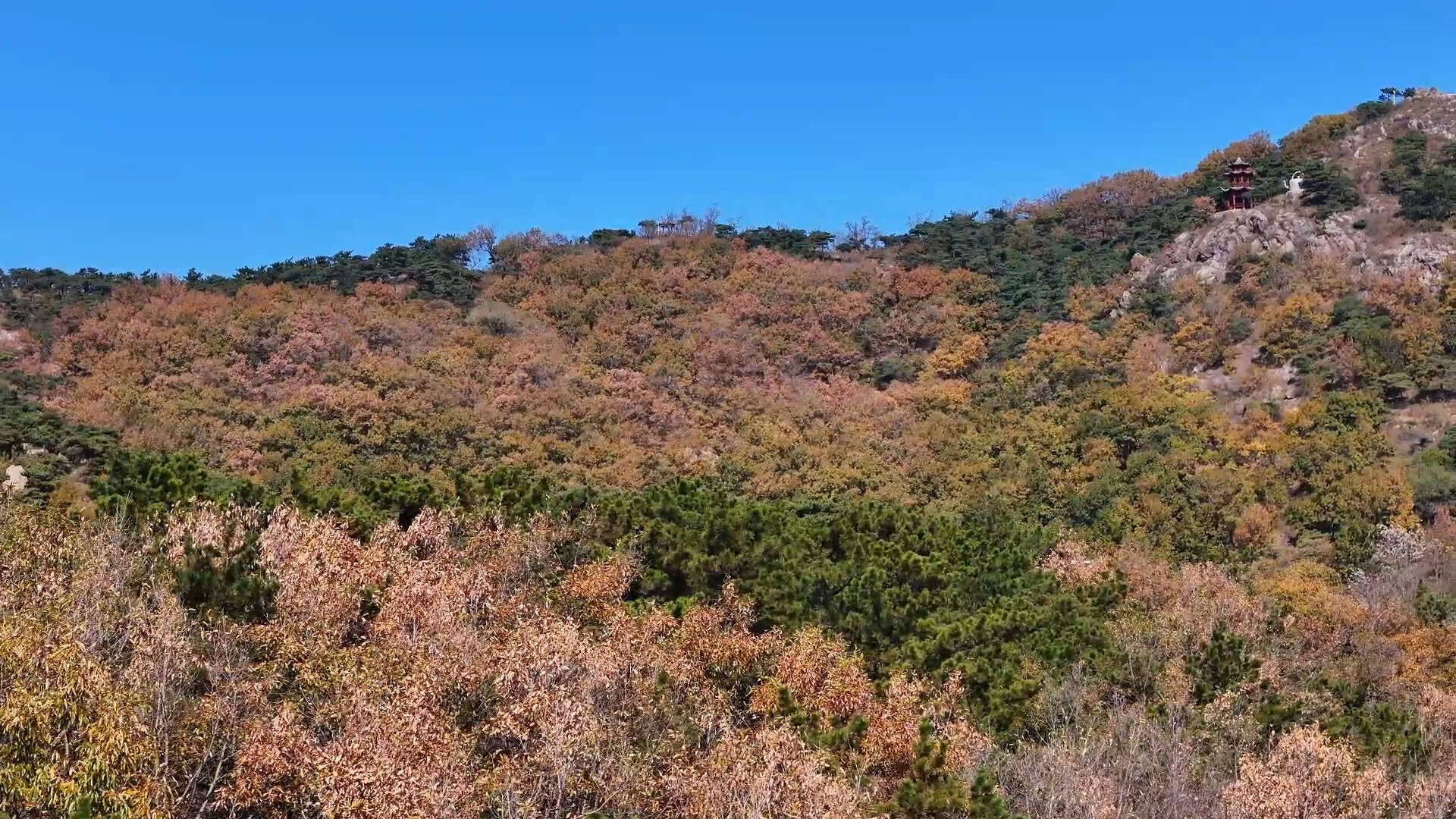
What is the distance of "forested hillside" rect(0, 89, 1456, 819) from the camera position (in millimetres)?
16203

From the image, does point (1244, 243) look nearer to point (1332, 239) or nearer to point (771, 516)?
point (1332, 239)

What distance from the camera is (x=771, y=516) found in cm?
3381

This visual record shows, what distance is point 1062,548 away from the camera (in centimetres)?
3944

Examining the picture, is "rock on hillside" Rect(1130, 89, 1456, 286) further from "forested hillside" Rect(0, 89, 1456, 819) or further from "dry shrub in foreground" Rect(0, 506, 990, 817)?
"dry shrub in foreground" Rect(0, 506, 990, 817)

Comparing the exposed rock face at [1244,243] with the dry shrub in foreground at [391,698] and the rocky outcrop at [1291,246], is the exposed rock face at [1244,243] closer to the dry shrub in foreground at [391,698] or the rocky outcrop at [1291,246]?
the rocky outcrop at [1291,246]

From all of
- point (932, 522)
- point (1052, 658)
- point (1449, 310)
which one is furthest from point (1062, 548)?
point (1449, 310)

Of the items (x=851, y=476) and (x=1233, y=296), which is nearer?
(x=851, y=476)

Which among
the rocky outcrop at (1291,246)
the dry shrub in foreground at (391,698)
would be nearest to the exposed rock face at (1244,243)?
the rocky outcrop at (1291,246)

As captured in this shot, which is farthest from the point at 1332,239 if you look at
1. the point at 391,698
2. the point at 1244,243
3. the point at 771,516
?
the point at 391,698

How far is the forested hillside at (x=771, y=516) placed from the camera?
16203mm

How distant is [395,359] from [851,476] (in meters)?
24.8

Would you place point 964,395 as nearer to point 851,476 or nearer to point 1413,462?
point 851,476

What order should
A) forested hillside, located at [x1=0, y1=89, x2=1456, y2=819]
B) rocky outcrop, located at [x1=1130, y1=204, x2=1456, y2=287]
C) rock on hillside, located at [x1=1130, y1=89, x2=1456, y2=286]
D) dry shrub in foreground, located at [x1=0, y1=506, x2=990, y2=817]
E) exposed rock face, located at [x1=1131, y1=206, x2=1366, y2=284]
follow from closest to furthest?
dry shrub in foreground, located at [x1=0, y1=506, x2=990, y2=817]
forested hillside, located at [x1=0, y1=89, x2=1456, y2=819]
rocky outcrop, located at [x1=1130, y1=204, x2=1456, y2=287]
rock on hillside, located at [x1=1130, y1=89, x2=1456, y2=286]
exposed rock face, located at [x1=1131, y1=206, x2=1366, y2=284]

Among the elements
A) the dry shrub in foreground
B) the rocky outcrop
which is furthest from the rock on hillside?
the dry shrub in foreground
